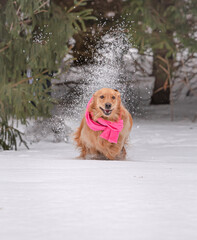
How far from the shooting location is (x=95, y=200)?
12.3ft

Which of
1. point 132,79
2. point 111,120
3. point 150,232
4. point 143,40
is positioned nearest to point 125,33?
point 143,40

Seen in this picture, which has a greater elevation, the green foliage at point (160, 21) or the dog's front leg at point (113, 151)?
the green foliage at point (160, 21)

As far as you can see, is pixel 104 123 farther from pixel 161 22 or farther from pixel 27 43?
pixel 161 22

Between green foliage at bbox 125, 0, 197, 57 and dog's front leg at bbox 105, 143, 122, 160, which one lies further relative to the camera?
green foliage at bbox 125, 0, 197, 57

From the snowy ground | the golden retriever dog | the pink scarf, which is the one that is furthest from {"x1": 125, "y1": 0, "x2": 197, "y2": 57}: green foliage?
the snowy ground

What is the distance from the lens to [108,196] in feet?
12.7

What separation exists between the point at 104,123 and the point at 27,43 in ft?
6.77

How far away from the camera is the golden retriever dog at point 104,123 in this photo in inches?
239

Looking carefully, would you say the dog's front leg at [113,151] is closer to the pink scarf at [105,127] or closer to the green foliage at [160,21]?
the pink scarf at [105,127]

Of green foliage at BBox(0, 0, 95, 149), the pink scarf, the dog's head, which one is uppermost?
green foliage at BBox(0, 0, 95, 149)

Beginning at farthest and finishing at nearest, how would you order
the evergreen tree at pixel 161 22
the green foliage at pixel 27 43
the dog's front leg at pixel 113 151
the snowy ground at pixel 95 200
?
the evergreen tree at pixel 161 22 → the green foliage at pixel 27 43 → the dog's front leg at pixel 113 151 → the snowy ground at pixel 95 200

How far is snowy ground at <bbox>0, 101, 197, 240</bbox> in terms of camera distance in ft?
9.81

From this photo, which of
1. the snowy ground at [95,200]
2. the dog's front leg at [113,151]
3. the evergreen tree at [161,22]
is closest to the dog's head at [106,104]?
the dog's front leg at [113,151]

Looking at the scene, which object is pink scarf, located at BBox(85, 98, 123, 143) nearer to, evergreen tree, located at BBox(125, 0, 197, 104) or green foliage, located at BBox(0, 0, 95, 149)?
green foliage, located at BBox(0, 0, 95, 149)
